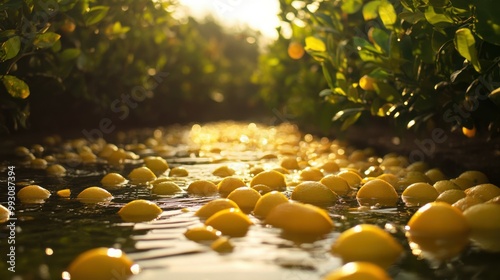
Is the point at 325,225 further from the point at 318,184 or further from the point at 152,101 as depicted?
the point at 152,101

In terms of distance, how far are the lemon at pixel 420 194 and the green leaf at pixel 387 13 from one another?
1363mm

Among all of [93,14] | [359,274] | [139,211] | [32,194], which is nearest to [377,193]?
[139,211]

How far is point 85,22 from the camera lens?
5844mm

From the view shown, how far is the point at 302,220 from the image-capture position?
307cm

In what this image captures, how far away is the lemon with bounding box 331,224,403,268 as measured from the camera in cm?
256

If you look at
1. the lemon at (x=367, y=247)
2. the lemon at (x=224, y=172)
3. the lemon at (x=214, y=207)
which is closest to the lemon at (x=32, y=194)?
the lemon at (x=214, y=207)

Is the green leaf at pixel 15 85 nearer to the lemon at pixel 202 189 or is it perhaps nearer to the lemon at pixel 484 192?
the lemon at pixel 202 189

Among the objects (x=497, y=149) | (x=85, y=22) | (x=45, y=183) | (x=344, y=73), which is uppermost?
(x=85, y=22)

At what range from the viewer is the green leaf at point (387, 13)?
4762 mm

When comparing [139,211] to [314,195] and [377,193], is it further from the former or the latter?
[377,193]

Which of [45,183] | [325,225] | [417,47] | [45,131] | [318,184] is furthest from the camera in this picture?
[45,131]

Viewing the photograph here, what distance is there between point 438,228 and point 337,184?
1.56 meters

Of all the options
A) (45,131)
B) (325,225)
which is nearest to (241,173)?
(325,225)

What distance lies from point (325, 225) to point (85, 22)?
3.67 meters
